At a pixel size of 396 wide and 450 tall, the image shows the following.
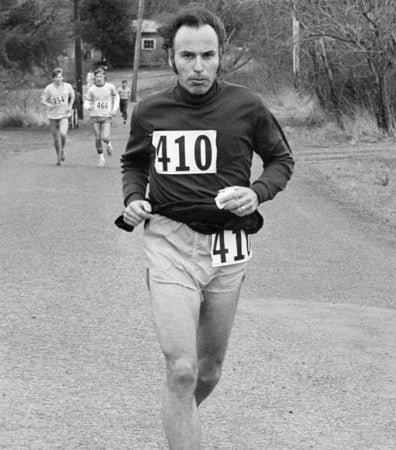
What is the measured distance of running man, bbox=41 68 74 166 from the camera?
75.4 ft

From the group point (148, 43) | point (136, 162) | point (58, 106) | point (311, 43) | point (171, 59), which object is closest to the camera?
point (171, 59)

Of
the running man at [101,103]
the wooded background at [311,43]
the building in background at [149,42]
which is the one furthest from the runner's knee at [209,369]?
the building in background at [149,42]

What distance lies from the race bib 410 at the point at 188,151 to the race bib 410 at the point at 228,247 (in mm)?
246

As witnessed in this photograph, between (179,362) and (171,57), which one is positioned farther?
(171,57)

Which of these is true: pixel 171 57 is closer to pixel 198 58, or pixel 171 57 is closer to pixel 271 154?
pixel 198 58

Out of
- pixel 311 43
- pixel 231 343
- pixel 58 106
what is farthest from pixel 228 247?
pixel 311 43

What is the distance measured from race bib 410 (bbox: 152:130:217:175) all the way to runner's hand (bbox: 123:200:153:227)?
170 mm

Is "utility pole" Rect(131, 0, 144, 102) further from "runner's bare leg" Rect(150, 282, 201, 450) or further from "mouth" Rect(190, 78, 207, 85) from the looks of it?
"runner's bare leg" Rect(150, 282, 201, 450)

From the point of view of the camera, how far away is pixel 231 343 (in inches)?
309

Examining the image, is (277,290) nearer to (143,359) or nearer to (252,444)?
(143,359)

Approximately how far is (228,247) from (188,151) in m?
0.38

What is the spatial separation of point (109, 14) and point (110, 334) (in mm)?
94470

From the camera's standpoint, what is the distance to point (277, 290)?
396 inches

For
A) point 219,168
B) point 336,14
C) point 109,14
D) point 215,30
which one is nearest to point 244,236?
point 219,168
